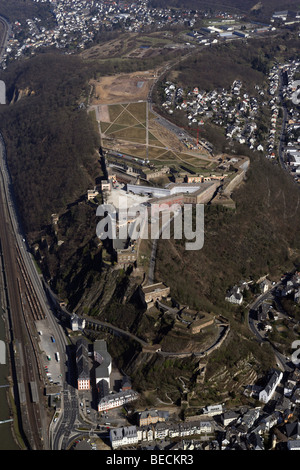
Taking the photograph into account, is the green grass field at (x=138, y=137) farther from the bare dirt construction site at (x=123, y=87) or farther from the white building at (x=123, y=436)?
the white building at (x=123, y=436)

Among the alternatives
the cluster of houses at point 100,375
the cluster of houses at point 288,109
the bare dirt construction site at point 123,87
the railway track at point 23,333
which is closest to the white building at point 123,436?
the cluster of houses at point 100,375

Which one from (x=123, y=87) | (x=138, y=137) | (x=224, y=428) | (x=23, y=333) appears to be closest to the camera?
(x=224, y=428)

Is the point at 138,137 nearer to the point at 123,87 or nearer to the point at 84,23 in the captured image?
the point at 123,87

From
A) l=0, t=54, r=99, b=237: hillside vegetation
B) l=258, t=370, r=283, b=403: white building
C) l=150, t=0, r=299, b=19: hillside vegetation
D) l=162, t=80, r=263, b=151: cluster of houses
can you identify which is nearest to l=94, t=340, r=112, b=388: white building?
l=258, t=370, r=283, b=403: white building

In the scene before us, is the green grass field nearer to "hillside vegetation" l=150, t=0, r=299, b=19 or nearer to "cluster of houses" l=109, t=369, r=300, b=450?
"cluster of houses" l=109, t=369, r=300, b=450

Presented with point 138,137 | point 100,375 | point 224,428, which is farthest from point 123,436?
point 138,137

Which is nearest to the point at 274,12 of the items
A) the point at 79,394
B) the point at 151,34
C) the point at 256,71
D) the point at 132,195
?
the point at 151,34

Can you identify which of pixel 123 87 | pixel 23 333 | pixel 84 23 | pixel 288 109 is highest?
pixel 123 87
